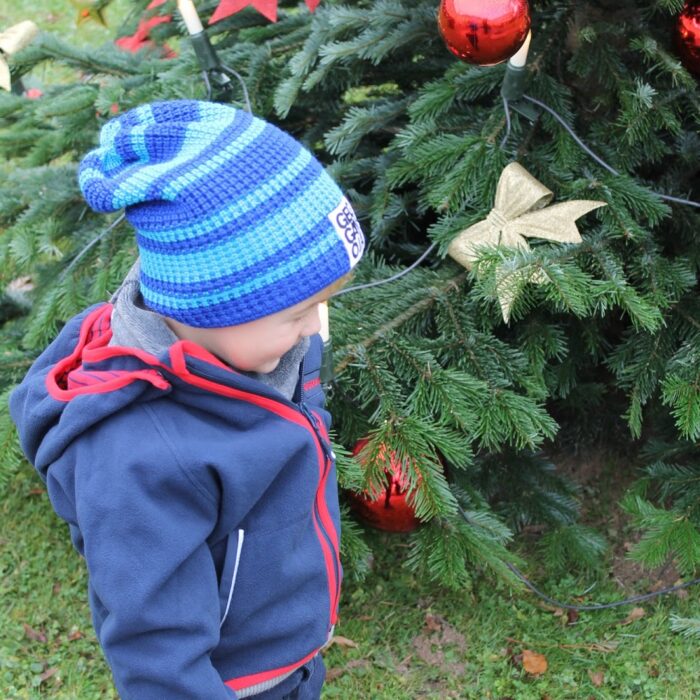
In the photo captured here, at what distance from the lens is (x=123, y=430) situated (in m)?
1.16

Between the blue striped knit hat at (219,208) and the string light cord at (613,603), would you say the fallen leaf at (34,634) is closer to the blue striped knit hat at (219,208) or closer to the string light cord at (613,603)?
the string light cord at (613,603)

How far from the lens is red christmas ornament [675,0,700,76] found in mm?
1797

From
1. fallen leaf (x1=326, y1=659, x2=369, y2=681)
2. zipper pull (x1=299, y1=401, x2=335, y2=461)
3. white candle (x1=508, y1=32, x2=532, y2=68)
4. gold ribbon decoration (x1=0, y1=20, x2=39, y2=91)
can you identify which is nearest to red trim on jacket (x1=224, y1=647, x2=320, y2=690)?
zipper pull (x1=299, y1=401, x2=335, y2=461)

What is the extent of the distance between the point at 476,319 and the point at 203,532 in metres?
0.98

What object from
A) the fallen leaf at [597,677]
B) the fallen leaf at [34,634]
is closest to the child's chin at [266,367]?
the fallen leaf at [597,677]

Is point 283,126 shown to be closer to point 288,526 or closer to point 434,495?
point 434,495

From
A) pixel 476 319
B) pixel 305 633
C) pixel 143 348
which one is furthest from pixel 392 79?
pixel 305 633

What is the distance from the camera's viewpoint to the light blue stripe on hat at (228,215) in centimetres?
106

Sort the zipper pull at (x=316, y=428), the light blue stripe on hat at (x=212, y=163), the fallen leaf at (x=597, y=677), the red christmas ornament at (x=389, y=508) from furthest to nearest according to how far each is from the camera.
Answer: the fallen leaf at (x=597, y=677) → the red christmas ornament at (x=389, y=508) → the zipper pull at (x=316, y=428) → the light blue stripe on hat at (x=212, y=163)

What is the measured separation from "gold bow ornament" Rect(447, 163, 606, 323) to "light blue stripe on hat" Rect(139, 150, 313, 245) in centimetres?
74

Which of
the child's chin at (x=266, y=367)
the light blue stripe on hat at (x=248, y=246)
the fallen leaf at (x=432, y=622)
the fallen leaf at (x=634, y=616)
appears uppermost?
the light blue stripe on hat at (x=248, y=246)

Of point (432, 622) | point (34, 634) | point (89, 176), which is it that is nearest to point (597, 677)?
point (432, 622)

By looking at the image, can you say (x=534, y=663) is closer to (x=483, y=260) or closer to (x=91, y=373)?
(x=483, y=260)

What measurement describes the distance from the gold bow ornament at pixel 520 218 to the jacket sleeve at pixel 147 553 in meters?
0.87
